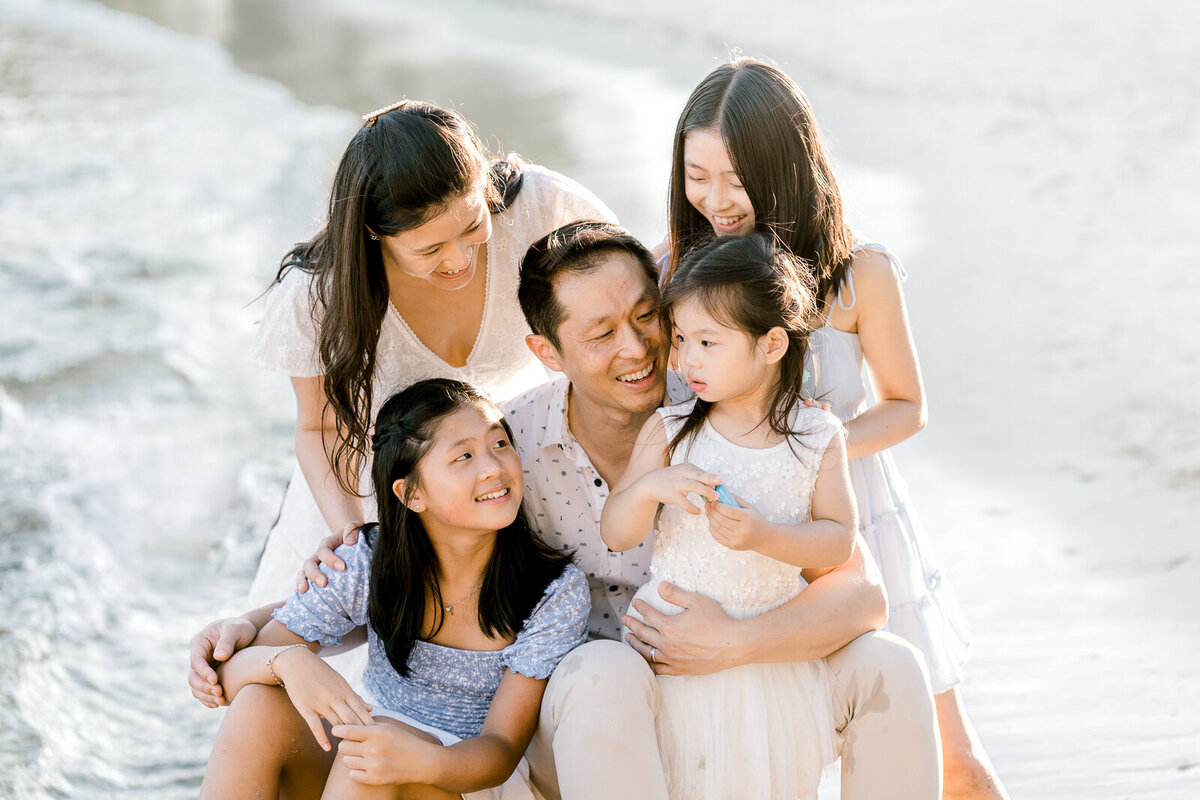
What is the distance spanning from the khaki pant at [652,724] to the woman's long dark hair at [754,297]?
0.51 meters

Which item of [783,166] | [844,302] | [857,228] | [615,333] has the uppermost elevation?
[783,166]

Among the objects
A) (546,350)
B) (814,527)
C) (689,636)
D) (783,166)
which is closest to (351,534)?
(546,350)

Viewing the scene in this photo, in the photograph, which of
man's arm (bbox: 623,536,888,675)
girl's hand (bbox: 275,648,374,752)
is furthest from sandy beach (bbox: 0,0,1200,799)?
girl's hand (bbox: 275,648,374,752)

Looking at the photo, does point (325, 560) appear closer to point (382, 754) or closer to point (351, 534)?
point (351, 534)

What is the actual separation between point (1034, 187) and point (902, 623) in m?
6.05

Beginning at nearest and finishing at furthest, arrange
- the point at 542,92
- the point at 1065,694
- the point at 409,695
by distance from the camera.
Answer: the point at 409,695, the point at 1065,694, the point at 542,92

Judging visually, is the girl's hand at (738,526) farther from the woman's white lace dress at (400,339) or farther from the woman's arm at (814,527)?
the woman's white lace dress at (400,339)

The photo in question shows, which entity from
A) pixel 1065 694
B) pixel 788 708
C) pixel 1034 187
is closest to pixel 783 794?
pixel 788 708

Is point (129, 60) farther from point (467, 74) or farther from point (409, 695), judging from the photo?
point (409, 695)

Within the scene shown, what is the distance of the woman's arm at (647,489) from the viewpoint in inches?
108

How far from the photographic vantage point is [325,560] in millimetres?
3141

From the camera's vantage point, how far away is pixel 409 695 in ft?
9.98

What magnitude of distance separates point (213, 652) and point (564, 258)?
1219mm

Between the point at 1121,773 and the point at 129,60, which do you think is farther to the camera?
the point at 129,60
